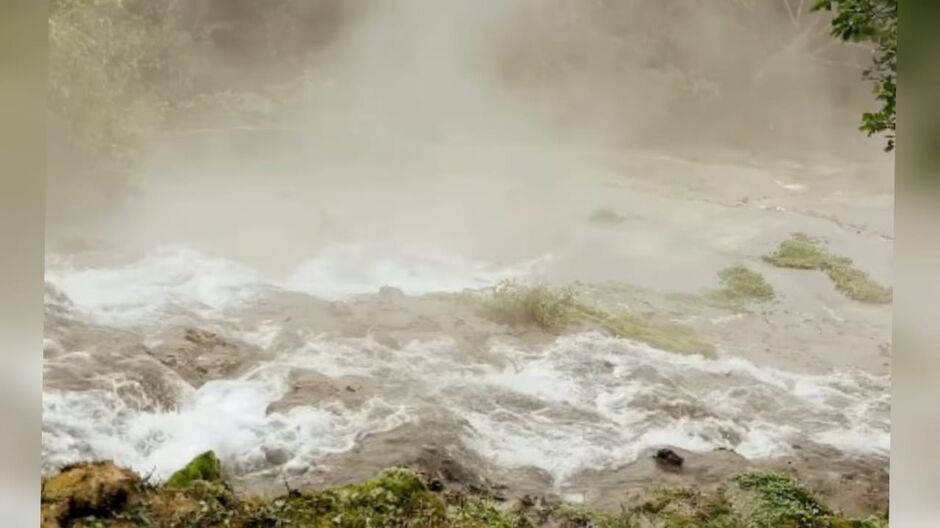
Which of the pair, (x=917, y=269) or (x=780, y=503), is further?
(x=780, y=503)

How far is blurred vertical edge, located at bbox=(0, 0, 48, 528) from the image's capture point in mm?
1922

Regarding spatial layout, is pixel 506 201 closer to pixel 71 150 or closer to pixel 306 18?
pixel 306 18

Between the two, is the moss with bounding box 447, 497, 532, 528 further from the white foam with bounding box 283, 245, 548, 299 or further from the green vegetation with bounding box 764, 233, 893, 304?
the green vegetation with bounding box 764, 233, 893, 304

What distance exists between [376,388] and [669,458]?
28.1 inches

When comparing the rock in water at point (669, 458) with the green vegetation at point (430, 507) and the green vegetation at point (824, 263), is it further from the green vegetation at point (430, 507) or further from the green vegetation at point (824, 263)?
the green vegetation at point (824, 263)

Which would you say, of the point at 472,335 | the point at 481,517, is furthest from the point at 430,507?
the point at 472,335

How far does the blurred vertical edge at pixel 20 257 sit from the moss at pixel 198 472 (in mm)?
298

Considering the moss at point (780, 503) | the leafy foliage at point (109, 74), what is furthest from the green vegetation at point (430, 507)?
the leafy foliage at point (109, 74)

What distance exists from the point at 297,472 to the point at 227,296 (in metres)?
0.45

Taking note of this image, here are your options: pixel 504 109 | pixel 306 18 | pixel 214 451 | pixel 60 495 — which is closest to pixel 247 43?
pixel 306 18

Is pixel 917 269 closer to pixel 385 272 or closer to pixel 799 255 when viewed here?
pixel 799 255

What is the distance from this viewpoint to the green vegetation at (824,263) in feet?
6.73

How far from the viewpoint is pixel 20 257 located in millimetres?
1944

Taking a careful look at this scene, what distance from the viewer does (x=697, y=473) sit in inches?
79.3
